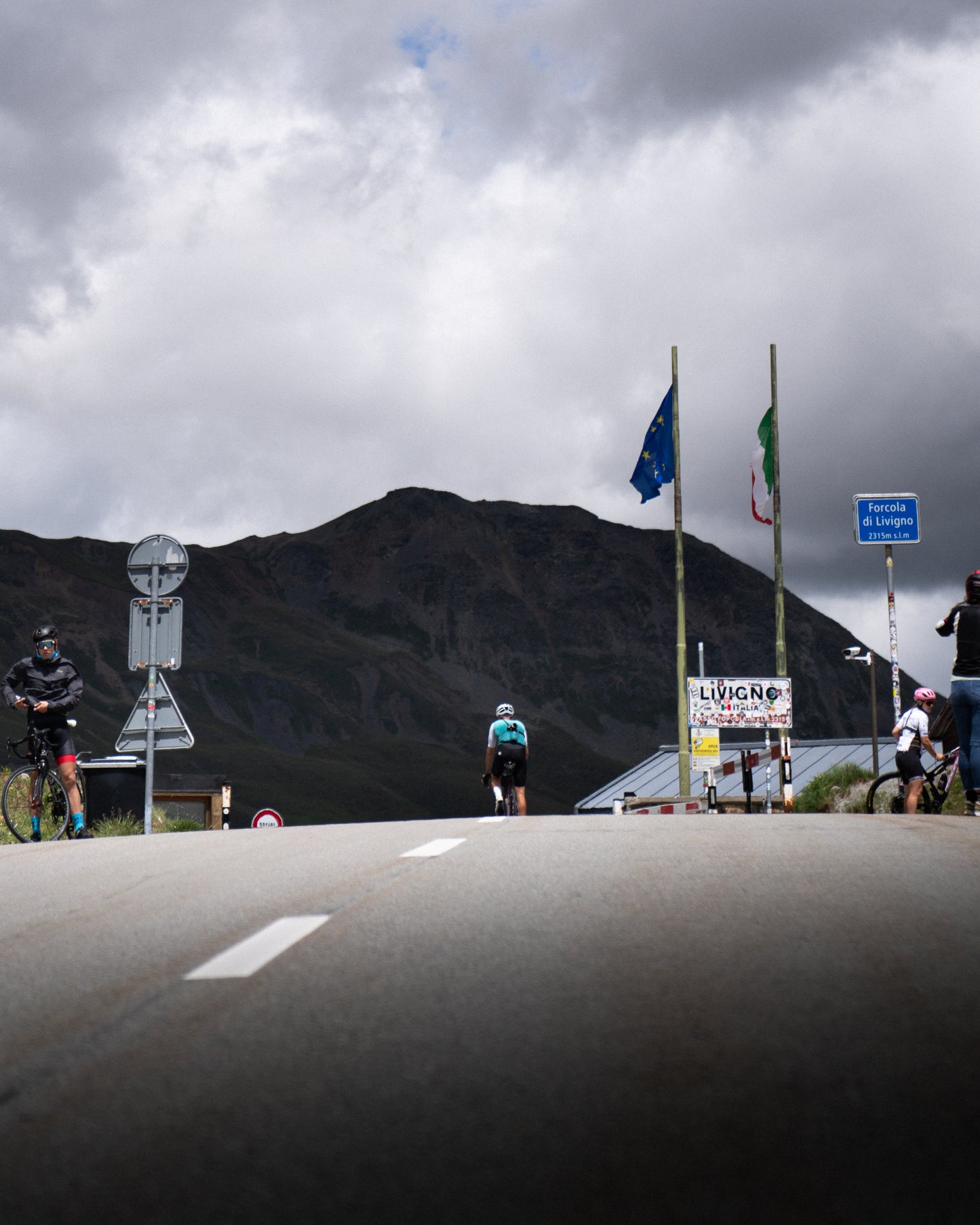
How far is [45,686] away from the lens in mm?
13297

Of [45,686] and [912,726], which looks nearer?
[45,686]

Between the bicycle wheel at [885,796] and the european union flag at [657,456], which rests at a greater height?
the european union flag at [657,456]

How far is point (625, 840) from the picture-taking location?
9203 millimetres

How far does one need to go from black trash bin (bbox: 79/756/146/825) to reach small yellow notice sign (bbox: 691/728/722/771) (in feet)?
43.1

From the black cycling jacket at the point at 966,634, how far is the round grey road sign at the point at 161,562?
923 centimetres

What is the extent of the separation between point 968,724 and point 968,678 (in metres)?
0.46

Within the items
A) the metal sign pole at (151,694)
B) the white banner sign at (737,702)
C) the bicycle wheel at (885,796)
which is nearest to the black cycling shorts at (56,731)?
the metal sign pole at (151,694)

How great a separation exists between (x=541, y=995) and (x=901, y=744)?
39.7 ft

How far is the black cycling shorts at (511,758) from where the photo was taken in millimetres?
19141

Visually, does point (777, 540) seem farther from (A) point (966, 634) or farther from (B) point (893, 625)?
(A) point (966, 634)

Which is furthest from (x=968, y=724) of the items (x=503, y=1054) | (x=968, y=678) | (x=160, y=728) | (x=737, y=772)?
(x=737, y=772)

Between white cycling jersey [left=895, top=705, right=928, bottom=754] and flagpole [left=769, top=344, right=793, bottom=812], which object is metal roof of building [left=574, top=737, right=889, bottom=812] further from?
white cycling jersey [left=895, top=705, right=928, bottom=754]

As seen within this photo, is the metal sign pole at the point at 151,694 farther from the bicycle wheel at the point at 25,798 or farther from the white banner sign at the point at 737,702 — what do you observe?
the white banner sign at the point at 737,702

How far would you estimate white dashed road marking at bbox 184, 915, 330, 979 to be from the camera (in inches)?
175
